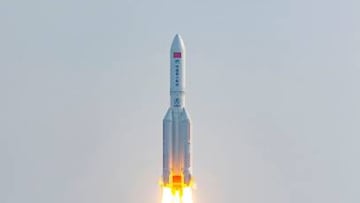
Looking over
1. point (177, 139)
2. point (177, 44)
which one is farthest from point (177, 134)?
point (177, 44)

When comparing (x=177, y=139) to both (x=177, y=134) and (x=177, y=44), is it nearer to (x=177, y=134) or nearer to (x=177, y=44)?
(x=177, y=134)

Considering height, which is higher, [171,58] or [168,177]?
[171,58]

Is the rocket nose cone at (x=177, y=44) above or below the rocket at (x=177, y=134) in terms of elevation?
above

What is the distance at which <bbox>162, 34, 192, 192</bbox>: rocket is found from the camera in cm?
5288

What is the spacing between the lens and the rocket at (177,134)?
52875mm

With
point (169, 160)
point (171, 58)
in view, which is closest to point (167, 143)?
point (169, 160)

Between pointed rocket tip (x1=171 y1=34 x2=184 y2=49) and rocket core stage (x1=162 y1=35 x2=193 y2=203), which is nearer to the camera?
rocket core stage (x1=162 y1=35 x2=193 y2=203)

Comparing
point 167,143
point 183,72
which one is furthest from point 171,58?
point 167,143

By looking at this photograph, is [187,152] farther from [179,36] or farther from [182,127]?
[179,36]

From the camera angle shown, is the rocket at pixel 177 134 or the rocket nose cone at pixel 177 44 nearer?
the rocket at pixel 177 134

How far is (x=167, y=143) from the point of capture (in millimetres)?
53000

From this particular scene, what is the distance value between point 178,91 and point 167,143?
2910mm

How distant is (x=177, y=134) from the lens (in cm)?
5341

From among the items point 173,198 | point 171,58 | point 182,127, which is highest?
point 171,58
